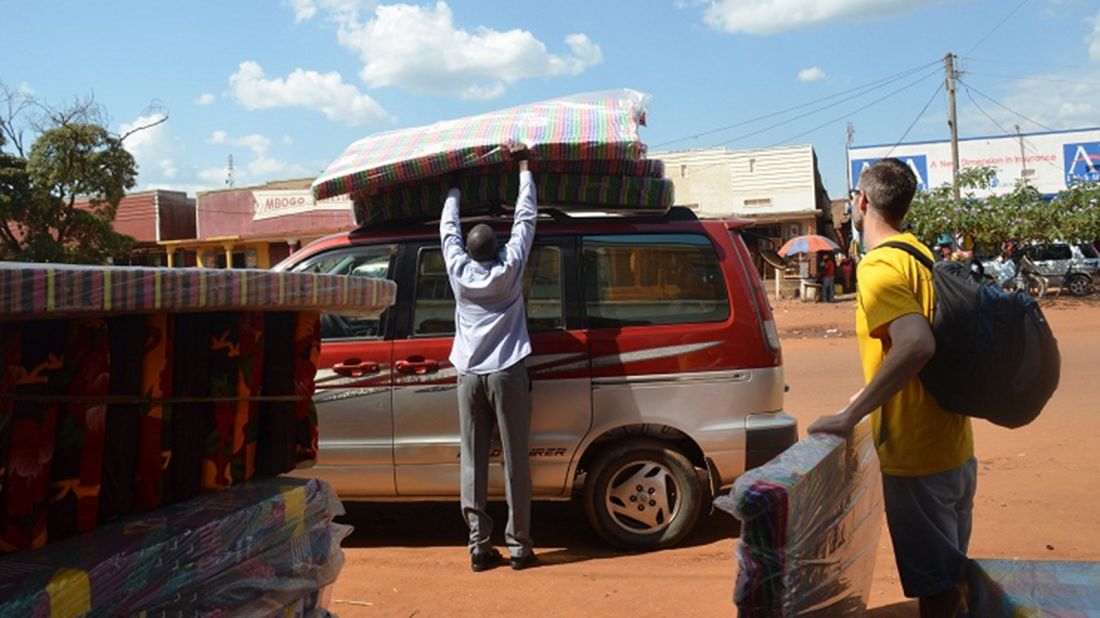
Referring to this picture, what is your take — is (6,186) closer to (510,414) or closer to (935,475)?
(510,414)

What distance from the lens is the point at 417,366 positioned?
17.4ft

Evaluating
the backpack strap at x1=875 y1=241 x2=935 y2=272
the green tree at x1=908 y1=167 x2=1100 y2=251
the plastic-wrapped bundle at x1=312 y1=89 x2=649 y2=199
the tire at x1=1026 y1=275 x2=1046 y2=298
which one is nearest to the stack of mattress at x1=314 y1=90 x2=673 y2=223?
the plastic-wrapped bundle at x1=312 y1=89 x2=649 y2=199

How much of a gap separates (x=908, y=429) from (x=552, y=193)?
277 centimetres

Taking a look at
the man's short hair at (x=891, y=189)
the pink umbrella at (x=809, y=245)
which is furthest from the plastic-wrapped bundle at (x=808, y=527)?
the pink umbrella at (x=809, y=245)

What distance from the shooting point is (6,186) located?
2969 centimetres

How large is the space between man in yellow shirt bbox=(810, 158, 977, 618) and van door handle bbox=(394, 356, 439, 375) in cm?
270

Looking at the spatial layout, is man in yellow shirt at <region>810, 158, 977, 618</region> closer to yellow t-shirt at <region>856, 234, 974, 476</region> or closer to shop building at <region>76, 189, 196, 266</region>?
yellow t-shirt at <region>856, 234, 974, 476</region>

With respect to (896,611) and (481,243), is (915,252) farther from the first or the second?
(481,243)

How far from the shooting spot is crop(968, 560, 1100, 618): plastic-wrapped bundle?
332cm

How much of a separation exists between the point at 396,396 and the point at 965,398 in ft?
10.6

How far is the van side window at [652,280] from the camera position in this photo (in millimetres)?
5367

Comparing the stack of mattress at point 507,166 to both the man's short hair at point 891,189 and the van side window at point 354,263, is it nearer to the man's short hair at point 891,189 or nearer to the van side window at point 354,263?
the van side window at point 354,263

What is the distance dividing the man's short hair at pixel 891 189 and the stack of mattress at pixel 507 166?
1.98 m

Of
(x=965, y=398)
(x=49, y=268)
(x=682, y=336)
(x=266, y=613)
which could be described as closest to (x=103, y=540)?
(x=266, y=613)
